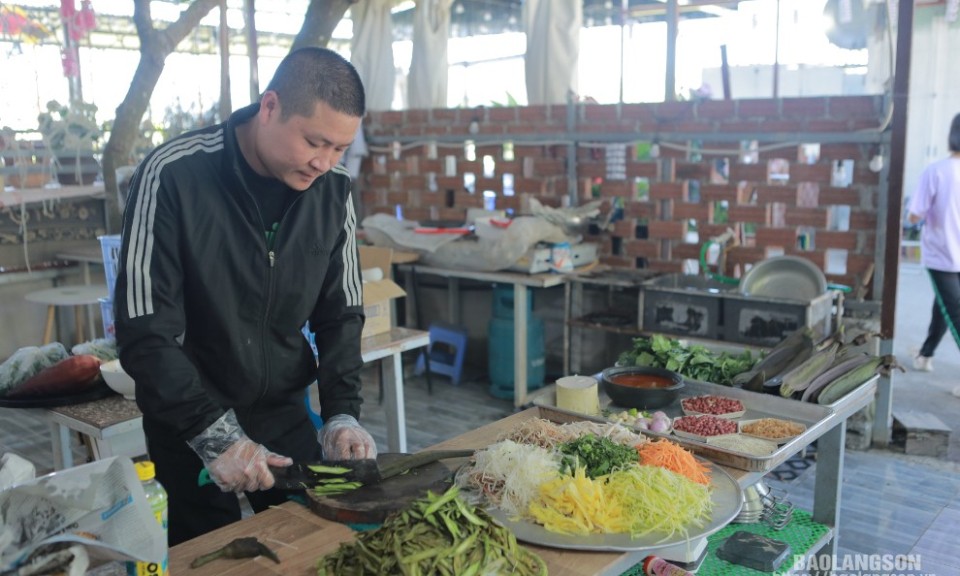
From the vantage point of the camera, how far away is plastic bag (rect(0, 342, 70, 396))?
3.02 m

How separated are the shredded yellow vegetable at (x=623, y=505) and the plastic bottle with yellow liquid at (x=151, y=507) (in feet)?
2.43

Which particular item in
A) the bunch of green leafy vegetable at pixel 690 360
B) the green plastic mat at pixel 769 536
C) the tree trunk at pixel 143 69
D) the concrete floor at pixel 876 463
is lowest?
the concrete floor at pixel 876 463

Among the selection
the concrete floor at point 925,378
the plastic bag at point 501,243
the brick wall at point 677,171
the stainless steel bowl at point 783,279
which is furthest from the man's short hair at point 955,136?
the plastic bag at point 501,243

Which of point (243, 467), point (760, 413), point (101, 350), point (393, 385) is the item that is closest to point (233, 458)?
point (243, 467)

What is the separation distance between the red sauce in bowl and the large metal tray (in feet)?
0.22

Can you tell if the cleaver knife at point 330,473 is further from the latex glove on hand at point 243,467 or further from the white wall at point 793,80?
the white wall at point 793,80

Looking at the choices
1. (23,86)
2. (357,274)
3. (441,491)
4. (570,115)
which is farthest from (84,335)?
(441,491)

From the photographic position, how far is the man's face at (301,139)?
190cm

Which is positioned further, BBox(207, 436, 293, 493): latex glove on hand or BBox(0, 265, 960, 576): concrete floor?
BBox(0, 265, 960, 576): concrete floor

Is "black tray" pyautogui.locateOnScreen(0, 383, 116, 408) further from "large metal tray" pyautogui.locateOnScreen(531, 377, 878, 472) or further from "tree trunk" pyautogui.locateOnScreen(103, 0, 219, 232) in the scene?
"tree trunk" pyautogui.locateOnScreen(103, 0, 219, 232)

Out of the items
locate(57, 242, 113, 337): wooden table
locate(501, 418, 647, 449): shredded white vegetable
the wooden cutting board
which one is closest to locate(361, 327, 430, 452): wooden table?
locate(501, 418, 647, 449): shredded white vegetable

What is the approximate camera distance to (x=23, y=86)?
5957 mm

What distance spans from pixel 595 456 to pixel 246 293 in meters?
1.00

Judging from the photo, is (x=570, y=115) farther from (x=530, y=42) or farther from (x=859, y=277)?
(x=859, y=277)
